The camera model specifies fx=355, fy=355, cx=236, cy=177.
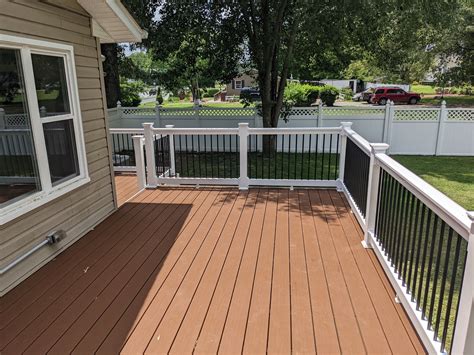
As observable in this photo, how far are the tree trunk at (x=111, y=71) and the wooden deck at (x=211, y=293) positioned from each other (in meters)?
6.85

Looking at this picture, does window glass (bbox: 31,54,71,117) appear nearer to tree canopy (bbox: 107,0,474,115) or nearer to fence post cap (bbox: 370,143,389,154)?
fence post cap (bbox: 370,143,389,154)

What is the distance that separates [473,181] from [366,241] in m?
4.93

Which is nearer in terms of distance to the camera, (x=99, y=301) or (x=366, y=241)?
(x=99, y=301)

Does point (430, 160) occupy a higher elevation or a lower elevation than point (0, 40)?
lower

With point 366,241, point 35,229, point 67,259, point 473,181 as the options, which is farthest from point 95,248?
point 473,181

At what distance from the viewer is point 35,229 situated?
300cm

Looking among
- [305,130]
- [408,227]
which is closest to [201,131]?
[305,130]

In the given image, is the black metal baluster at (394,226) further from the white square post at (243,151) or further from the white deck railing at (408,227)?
the white square post at (243,151)

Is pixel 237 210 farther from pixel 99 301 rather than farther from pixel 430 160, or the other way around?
pixel 430 160

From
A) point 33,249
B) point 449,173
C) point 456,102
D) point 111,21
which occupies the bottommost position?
point 449,173

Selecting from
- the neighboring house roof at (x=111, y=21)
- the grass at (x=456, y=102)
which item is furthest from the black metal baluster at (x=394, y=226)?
the grass at (x=456, y=102)

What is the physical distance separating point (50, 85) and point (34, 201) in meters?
1.05

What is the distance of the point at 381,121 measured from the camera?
30.9 ft

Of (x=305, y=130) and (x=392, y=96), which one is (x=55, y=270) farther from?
(x=392, y=96)
